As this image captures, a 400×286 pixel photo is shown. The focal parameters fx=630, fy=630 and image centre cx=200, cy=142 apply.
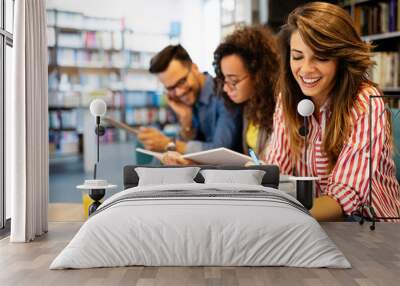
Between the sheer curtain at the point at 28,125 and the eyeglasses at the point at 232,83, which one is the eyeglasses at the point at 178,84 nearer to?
the eyeglasses at the point at 232,83

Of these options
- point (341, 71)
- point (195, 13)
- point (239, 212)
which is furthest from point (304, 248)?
point (195, 13)

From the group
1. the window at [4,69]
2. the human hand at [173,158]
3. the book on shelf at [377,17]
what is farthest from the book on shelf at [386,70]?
the window at [4,69]

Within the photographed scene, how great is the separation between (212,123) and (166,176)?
3.72 feet

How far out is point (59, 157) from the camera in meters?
5.64

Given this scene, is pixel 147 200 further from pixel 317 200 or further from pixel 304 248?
pixel 317 200

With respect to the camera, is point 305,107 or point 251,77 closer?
point 305,107

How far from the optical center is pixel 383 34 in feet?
18.2

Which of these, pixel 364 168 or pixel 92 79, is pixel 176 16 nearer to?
pixel 92 79

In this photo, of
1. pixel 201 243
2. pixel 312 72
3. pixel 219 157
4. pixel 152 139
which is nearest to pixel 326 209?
pixel 219 157

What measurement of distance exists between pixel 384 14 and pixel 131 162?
8.52 ft

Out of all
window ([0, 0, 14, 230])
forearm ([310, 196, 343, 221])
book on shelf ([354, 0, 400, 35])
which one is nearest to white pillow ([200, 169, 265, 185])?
forearm ([310, 196, 343, 221])

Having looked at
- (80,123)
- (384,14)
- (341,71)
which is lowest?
(80,123)

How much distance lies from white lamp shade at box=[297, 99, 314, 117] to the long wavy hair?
20 cm

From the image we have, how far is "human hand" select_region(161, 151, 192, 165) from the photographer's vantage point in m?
5.48
